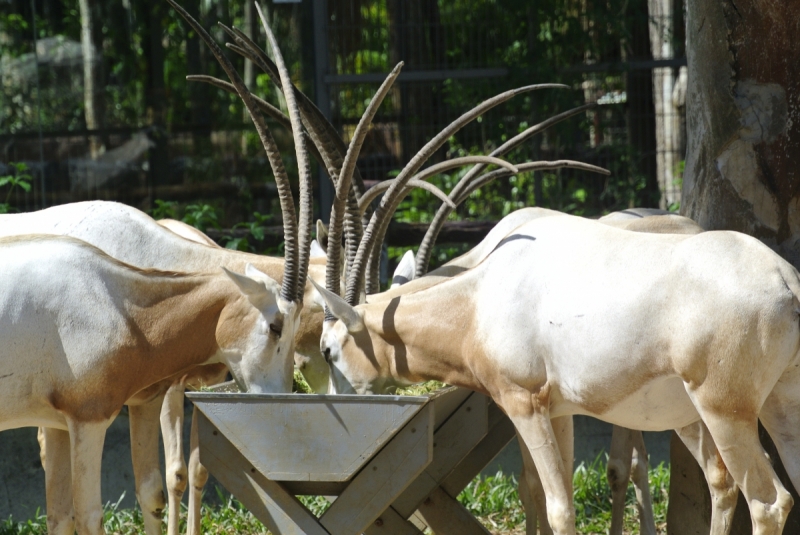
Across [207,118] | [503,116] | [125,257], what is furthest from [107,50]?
[125,257]

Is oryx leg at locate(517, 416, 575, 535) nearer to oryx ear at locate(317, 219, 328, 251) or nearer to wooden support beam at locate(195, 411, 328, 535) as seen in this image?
wooden support beam at locate(195, 411, 328, 535)

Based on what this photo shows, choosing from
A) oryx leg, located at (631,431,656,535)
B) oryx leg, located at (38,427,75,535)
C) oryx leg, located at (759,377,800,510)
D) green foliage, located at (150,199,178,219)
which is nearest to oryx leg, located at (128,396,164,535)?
oryx leg, located at (38,427,75,535)

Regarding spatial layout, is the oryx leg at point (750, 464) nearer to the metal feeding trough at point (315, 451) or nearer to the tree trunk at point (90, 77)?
the metal feeding trough at point (315, 451)

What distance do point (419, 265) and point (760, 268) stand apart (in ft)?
6.80

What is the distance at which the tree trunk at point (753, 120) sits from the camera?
13.5ft

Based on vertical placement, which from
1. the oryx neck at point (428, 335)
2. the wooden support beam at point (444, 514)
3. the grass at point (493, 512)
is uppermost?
the oryx neck at point (428, 335)

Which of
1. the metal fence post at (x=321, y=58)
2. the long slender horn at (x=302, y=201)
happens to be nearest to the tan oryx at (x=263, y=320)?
the long slender horn at (x=302, y=201)

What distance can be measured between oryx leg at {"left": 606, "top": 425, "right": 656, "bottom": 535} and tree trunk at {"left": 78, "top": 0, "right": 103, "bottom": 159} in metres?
4.58

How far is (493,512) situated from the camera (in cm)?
570

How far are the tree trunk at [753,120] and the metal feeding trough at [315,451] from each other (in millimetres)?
1502

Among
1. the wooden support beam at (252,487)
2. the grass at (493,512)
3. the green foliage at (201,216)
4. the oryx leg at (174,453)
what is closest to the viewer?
the wooden support beam at (252,487)

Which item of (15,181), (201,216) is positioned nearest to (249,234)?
(201,216)

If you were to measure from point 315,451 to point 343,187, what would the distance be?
1.10 m

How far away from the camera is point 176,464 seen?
4750 millimetres
